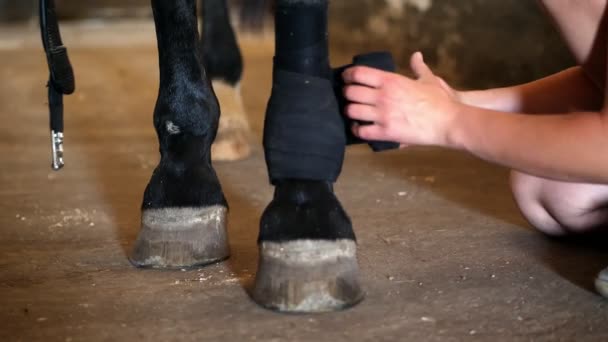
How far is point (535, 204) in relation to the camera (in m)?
0.99

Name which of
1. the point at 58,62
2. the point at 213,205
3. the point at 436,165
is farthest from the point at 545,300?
the point at 436,165

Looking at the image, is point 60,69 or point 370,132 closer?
point 370,132

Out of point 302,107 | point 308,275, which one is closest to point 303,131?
point 302,107

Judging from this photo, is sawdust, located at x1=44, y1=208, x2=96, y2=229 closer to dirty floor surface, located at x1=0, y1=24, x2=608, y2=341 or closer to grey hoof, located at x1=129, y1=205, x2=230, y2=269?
dirty floor surface, located at x1=0, y1=24, x2=608, y2=341

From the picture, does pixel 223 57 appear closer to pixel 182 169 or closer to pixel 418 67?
pixel 182 169

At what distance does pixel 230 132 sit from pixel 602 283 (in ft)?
2.73

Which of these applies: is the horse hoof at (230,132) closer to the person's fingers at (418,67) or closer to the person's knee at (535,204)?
the person's knee at (535,204)

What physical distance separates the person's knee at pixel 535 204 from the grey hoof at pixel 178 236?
359 millimetres

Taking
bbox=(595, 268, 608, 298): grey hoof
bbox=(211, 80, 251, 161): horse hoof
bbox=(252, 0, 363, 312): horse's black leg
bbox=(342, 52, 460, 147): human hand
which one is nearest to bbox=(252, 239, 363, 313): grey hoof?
bbox=(252, 0, 363, 312): horse's black leg

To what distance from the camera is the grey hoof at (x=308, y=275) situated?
74 centimetres

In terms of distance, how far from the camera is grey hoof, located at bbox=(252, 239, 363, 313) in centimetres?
74

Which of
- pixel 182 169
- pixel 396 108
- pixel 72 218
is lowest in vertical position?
pixel 72 218

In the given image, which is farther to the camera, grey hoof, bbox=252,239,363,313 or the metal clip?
the metal clip

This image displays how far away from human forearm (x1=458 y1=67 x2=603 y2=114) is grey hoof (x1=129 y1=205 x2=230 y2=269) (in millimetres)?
348
